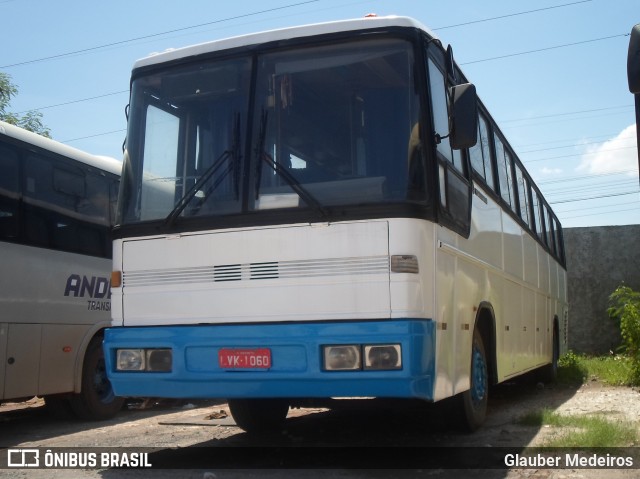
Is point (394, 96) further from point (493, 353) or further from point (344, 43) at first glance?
point (493, 353)

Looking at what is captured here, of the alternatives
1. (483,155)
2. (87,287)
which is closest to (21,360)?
(87,287)

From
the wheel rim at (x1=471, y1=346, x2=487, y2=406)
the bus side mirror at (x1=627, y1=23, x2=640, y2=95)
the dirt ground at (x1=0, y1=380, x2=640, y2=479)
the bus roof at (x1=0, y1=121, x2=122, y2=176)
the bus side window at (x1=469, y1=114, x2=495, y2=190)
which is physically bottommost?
the dirt ground at (x1=0, y1=380, x2=640, y2=479)

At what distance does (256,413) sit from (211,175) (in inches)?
107

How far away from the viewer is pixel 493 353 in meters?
7.84

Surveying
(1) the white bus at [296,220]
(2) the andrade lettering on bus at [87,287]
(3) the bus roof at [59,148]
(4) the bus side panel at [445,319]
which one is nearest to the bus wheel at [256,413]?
(1) the white bus at [296,220]

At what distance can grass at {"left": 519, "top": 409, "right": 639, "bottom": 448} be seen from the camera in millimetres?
6371

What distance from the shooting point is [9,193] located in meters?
8.66

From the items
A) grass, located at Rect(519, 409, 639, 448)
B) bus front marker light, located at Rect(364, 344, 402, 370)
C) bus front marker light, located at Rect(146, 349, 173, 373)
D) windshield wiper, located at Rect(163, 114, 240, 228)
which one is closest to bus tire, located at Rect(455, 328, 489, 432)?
grass, located at Rect(519, 409, 639, 448)

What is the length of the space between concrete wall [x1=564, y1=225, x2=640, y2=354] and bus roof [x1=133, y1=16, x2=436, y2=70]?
1483 cm

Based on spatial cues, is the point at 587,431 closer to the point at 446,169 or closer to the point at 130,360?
the point at 446,169

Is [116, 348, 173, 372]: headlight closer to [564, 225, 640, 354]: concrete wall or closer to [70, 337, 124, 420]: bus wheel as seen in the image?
[70, 337, 124, 420]: bus wheel

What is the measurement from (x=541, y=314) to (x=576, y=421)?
4695 mm

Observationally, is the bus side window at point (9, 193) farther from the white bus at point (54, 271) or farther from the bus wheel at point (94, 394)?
the bus wheel at point (94, 394)

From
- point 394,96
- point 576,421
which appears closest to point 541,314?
point 576,421
